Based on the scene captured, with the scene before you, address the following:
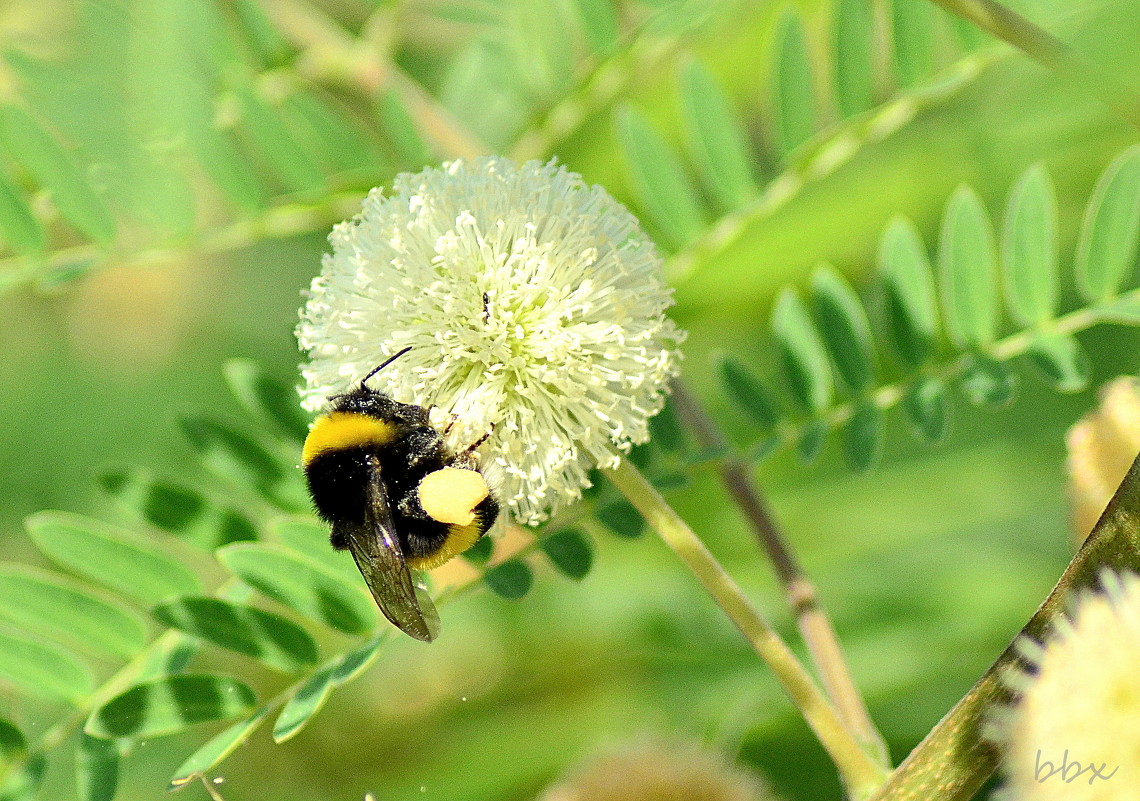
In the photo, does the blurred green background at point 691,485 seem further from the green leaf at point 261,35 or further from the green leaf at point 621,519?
the green leaf at point 621,519

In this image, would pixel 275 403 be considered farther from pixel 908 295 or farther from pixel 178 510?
pixel 908 295

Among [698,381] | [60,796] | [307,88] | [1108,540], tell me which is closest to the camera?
[1108,540]

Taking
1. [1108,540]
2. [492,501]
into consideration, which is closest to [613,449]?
[492,501]

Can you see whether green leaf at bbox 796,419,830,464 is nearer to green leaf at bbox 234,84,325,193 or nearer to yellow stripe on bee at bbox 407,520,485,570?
yellow stripe on bee at bbox 407,520,485,570

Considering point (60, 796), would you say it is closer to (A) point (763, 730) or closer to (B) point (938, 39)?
(A) point (763, 730)

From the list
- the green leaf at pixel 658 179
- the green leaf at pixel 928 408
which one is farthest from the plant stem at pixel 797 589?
the green leaf at pixel 658 179

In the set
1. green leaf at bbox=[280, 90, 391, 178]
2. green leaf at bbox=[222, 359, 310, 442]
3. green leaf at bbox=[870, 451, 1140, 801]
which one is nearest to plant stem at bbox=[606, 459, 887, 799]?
green leaf at bbox=[870, 451, 1140, 801]
